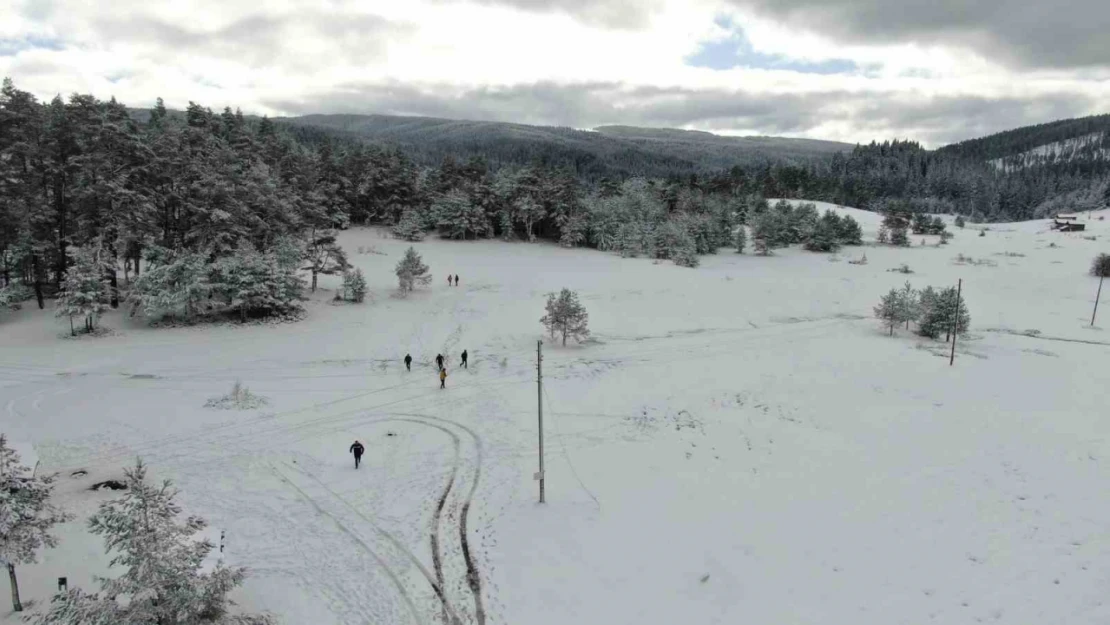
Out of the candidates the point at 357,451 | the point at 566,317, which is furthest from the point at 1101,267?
the point at 357,451

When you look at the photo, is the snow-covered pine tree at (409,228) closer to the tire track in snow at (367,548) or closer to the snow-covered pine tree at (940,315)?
the snow-covered pine tree at (940,315)

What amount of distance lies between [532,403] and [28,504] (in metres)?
18.1

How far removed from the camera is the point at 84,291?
32.7 meters

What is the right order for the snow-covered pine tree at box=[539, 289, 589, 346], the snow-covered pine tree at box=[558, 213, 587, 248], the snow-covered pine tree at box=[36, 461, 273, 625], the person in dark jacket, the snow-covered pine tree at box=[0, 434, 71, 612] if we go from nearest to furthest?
the snow-covered pine tree at box=[36, 461, 273, 625]
the snow-covered pine tree at box=[0, 434, 71, 612]
the person in dark jacket
the snow-covered pine tree at box=[539, 289, 589, 346]
the snow-covered pine tree at box=[558, 213, 587, 248]

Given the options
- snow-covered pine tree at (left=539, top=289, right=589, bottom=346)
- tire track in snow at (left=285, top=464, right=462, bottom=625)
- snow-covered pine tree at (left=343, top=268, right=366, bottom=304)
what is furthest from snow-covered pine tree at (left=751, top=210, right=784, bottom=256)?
tire track in snow at (left=285, top=464, right=462, bottom=625)

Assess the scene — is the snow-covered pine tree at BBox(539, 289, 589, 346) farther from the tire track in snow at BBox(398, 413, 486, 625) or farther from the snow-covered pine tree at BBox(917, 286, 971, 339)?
the snow-covered pine tree at BBox(917, 286, 971, 339)

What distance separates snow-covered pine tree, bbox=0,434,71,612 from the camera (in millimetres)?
10914

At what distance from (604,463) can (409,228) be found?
56.9 m

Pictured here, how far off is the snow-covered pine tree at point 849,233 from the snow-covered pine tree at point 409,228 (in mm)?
62309

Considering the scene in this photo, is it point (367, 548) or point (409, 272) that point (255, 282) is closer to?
point (409, 272)

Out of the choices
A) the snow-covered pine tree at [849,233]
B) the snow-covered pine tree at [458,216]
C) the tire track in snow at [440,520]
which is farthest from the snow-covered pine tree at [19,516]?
the snow-covered pine tree at [849,233]

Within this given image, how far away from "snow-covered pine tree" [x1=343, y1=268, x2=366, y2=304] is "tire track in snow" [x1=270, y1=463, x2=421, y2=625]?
83.2 ft

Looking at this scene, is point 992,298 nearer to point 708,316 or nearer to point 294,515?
point 708,316

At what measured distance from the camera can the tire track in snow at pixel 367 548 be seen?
46.2 ft
